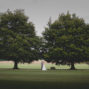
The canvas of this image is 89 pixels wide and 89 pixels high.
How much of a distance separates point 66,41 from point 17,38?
483 inches

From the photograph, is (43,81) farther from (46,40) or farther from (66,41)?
(46,40)

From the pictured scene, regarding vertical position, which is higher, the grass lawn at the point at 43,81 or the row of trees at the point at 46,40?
the row of trees at the point at 46,40

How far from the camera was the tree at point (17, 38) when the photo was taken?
6022 cm

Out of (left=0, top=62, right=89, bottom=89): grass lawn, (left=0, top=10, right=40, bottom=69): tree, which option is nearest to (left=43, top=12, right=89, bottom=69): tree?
(left=0, top=10, right=40, bottom=69): tree

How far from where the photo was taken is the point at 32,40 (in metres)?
62.5

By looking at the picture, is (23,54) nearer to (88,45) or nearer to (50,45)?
(50,45)

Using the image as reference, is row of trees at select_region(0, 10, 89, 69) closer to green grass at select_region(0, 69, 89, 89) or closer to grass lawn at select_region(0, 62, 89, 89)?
Result: grass lawn at select_region(0, 62, 89, 89)

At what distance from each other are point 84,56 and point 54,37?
8.91 meters

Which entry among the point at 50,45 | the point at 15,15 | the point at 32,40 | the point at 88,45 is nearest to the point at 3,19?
the point at 15,15

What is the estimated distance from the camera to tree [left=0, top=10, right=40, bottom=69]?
60.2m

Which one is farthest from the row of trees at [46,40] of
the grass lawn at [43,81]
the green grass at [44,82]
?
the green grass at [44,82]

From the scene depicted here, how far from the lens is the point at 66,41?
194 feet

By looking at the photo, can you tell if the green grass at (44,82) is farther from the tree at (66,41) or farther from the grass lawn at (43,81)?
the tree at (66,41)

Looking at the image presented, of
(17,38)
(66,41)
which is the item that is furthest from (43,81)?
(17,38)
